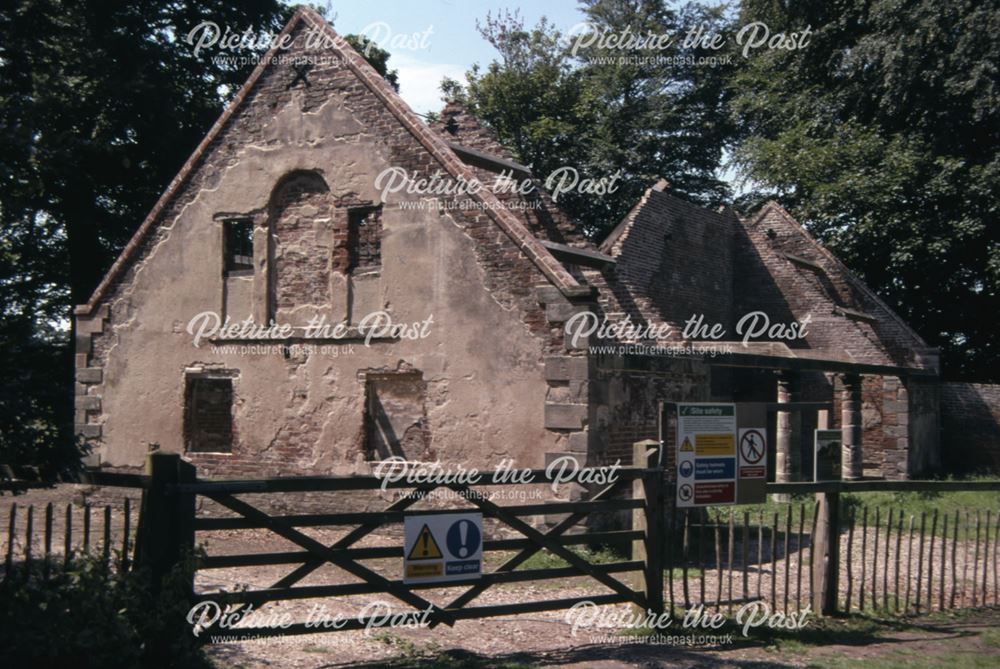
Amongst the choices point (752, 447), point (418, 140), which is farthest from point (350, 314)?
point (752, 447)

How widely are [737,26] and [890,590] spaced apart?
27702mm

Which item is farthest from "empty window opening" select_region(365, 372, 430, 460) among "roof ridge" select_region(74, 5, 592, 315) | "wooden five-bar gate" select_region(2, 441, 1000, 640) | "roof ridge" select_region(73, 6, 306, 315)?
"roof ridge" select_region(73, 6, 306, 315)

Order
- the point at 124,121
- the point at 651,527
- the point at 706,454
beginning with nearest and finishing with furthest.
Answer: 1. the point at 651,527
2. the point at 706,454
3. the point at 124,121

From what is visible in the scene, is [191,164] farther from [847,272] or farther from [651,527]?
[847,272]

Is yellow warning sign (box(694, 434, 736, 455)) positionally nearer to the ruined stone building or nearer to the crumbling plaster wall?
the ruined stone building

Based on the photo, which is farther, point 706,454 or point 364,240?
point 364,240

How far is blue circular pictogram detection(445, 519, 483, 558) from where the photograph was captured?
7.48 metres

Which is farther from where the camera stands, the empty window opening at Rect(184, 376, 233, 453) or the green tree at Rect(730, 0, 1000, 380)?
the green tree at Rect(730, 0, 1000, 380)

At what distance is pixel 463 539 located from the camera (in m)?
7.52

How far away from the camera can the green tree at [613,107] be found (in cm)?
3341

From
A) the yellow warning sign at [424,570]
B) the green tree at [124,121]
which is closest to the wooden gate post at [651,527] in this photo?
the yellow warning sign at [424,570]

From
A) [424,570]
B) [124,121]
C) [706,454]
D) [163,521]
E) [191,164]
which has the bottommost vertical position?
[424,570]

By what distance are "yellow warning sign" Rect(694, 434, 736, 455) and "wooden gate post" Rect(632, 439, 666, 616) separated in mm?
514

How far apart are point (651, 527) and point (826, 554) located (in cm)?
195
